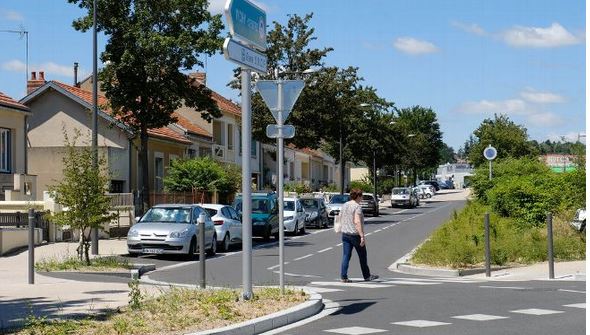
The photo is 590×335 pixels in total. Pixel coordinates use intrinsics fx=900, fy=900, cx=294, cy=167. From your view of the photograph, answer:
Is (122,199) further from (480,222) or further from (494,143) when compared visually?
(494,143)

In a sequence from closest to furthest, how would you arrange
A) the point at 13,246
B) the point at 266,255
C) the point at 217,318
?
the point at 217,318 < the point at 13,246 < the point at 266,255

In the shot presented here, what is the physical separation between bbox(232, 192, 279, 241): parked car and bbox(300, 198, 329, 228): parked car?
8.26m

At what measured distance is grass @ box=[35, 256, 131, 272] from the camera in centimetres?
1922

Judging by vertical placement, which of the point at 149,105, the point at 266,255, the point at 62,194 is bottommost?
the point at 266,255

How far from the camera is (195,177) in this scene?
39969 millimetres

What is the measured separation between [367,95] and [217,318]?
58.0m

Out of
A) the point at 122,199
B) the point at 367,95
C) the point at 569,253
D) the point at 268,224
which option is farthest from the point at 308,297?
the point at 367,95

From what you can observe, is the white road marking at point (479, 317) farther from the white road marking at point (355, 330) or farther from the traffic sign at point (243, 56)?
the traffic sign at point (243, 56)

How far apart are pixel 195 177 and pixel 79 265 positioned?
20416mm

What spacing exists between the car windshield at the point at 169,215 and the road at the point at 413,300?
1.29m

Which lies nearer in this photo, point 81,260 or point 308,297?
point 308,297

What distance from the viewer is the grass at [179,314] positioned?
9.56 metres

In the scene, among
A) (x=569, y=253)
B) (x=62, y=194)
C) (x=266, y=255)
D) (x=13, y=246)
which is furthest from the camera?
(x=266, y=255)

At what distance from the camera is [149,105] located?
33.5m
